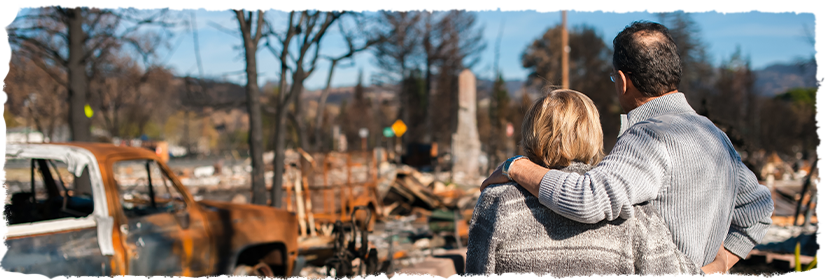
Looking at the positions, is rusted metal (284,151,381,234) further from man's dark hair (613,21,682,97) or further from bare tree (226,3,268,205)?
man's dark hair (613,21,682,97)

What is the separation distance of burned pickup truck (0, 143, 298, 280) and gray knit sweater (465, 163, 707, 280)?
109 inches

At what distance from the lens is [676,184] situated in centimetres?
183

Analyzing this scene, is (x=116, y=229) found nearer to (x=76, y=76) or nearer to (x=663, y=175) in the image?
(x=663, y=175)

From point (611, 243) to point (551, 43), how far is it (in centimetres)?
5753


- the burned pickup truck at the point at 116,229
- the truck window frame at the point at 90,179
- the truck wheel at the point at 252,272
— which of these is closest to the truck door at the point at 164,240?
the burned pickup truck at the point at 116,229

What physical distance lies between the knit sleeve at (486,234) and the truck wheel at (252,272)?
3.36 metres

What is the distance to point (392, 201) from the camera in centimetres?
1280

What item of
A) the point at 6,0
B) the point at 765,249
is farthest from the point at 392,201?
the point at 6,0

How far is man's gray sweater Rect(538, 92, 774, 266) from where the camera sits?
167 cm

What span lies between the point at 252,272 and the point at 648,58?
4.05 meters

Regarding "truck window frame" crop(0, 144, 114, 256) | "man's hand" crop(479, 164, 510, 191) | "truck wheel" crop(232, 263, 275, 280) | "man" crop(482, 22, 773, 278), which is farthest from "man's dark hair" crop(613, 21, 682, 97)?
"truck wheel" crop(232, 263, 275, 280)

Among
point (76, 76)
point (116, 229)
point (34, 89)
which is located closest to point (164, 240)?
point (116, 229)

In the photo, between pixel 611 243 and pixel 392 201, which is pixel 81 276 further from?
pixel 392 201

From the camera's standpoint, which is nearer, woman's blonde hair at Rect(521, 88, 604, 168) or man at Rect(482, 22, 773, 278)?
man at Rect(482, 22, 773, 278)
